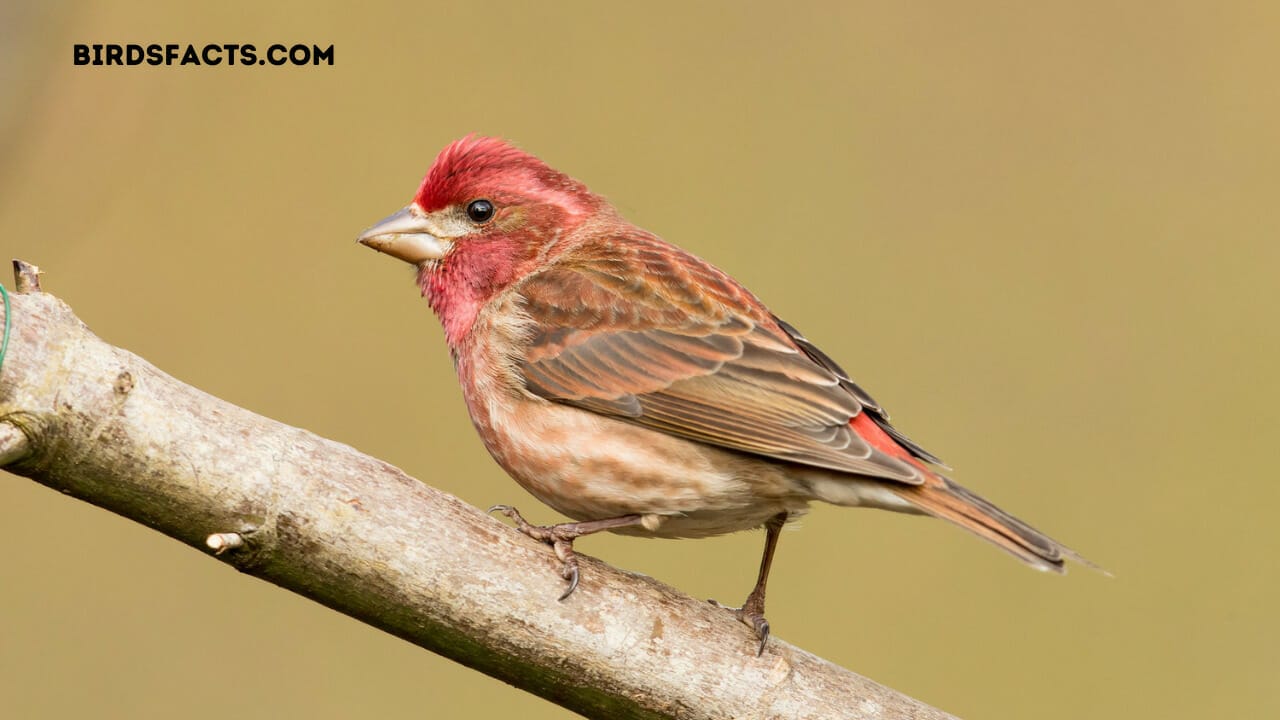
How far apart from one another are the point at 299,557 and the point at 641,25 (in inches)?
212

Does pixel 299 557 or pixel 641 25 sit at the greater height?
pixel 641 25

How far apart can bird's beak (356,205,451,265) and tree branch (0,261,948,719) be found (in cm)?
135

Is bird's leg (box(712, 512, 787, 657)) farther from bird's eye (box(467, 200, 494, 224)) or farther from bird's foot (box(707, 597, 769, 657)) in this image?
bird's eye (box(467, 200, 494, 224))

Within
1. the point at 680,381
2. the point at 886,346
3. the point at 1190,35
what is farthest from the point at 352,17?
the point at 1190,35

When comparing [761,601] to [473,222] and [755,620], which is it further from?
[473,222]

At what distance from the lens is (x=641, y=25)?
332 inches

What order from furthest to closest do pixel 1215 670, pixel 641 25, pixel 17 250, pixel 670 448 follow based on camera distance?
1. pixel 641 25
2. pixel 1215 670
3. pixel 17 250
4. pixel 670 448

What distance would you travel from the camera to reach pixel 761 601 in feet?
14.5

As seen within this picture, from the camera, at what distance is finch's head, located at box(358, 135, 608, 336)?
4.99 metres

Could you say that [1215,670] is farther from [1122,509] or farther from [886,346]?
Answer: [886,346]

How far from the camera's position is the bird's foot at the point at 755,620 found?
4.18 metres

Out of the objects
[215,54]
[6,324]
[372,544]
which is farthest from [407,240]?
[215,54]

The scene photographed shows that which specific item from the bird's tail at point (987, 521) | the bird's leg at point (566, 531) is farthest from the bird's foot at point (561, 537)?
the bird's tail at point (987, 521)

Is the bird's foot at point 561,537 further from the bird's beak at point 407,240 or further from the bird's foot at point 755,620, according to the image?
the bird's beak at point 407,240
